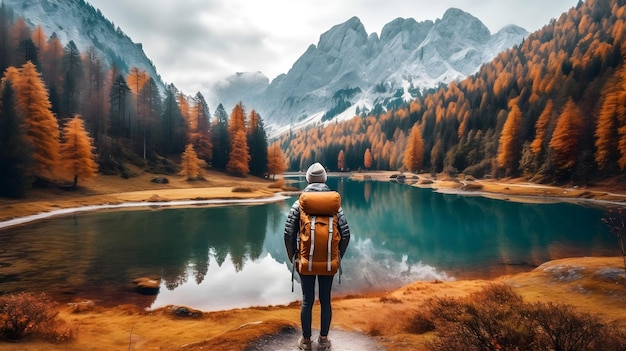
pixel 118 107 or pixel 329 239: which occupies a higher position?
pixel 118 107

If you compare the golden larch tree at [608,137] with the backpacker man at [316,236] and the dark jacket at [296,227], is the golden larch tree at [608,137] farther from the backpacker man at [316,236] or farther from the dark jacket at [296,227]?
the backpacker man at [316,236]

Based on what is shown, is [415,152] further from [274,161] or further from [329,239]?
[329,239]

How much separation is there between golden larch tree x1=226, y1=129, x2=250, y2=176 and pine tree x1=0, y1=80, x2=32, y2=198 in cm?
4983

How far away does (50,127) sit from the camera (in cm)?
4844

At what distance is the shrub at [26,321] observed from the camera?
7.25 metres

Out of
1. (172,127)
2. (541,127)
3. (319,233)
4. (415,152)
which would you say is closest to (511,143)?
(541,127)

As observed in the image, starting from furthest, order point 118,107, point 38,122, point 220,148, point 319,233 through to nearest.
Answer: point 220,148 → point 118,107 → point 38,122 → point 319,233

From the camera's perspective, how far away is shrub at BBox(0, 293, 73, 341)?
7.25 metres

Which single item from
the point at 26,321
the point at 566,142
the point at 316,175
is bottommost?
the point at 26,321

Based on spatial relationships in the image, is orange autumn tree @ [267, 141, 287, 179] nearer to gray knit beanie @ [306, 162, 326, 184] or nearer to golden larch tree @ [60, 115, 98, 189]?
golden larch tree @ [60, 115, 98, 189]

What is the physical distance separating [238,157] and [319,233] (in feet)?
280

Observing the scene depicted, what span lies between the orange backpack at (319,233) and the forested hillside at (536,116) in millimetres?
70673

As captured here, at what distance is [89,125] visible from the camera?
240 feet

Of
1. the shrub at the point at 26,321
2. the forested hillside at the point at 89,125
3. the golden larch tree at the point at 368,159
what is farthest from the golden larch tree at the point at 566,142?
the golden larch tree at the point at 368,159
